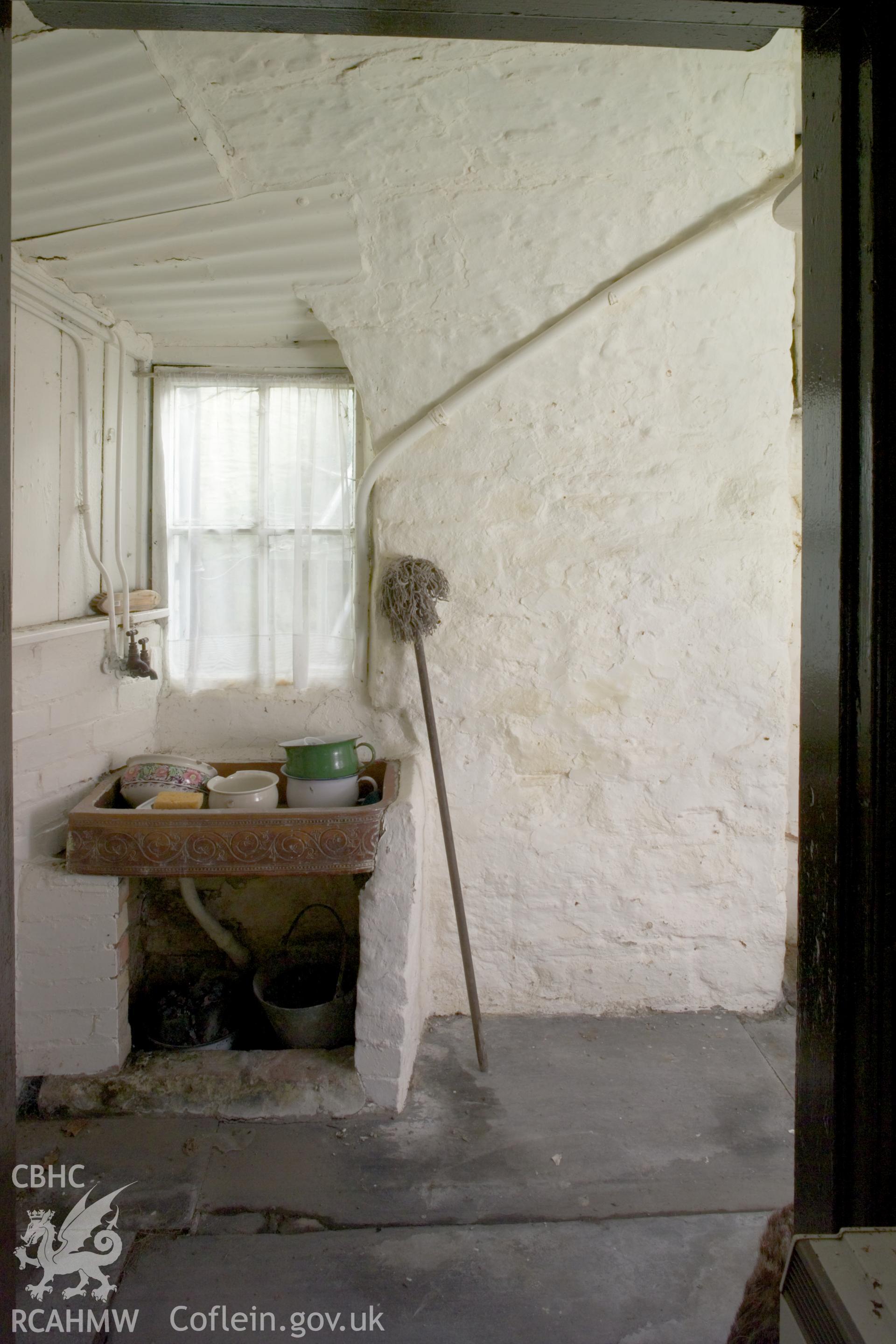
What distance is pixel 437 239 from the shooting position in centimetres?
260

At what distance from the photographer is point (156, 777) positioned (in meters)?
2.49

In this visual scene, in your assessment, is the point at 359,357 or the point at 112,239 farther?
the point at 359,357

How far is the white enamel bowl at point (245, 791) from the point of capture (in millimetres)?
2398

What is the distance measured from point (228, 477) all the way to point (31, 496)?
0.76 m

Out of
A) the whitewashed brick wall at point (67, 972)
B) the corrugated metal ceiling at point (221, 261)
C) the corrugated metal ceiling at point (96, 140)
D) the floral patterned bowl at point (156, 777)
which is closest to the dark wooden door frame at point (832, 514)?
the corrugated metal ceiling at point (96, 140)

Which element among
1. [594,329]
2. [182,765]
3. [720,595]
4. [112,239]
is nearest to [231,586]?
[182,765]

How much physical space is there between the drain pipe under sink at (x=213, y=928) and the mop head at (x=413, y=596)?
1072mm

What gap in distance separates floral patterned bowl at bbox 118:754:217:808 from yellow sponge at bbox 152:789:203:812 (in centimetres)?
6

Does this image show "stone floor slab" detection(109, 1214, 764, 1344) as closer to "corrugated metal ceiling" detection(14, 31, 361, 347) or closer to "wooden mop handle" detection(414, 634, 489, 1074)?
"wooden mop handle" detection(414, 634, 489, 1074)

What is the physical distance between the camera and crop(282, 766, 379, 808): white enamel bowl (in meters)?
2.47

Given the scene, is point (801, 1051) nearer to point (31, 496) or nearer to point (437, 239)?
point (31, 496)

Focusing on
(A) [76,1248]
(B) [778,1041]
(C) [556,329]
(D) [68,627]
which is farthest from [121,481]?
(B) [778,1041]

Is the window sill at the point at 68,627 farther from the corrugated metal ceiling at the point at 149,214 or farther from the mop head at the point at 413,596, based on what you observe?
the corrugated metal ceiling at the point at 149,214

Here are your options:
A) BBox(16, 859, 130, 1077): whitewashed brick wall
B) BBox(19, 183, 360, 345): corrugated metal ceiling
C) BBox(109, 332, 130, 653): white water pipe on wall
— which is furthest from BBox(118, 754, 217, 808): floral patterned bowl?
BBox(19, 183, 360, 345): corrugated metal ceiling
